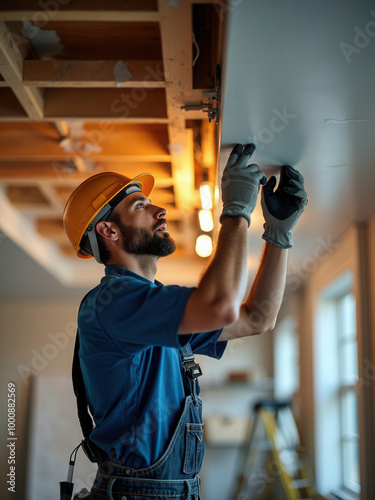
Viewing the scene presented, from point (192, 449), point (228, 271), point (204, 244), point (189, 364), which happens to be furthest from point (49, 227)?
point (228, 271)

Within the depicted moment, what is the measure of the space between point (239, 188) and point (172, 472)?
3.01 ft

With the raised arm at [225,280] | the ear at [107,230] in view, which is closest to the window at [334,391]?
the ear at [107,230]

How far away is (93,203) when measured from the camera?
6.87 ft

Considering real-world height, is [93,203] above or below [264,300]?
above

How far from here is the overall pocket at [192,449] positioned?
5.71 ft

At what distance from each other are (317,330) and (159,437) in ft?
12.0

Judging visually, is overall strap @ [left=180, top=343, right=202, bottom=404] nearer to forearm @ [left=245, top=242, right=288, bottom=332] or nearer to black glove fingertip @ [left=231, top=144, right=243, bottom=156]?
forearm @ [left=245, top=242, right=288, bottom=332]

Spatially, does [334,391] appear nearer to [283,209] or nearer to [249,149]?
[283,209]

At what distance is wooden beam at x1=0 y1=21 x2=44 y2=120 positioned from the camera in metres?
2.11

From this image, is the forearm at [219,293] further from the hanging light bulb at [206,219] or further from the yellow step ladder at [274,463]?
the yellow step ladder at [274,463]

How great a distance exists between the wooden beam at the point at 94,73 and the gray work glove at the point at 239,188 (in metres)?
0.59

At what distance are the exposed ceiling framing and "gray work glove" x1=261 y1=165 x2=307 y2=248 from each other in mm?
520

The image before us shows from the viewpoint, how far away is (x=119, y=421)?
172 cm

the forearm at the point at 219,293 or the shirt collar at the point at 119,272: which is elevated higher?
the shirt collar at the point at 119,272
